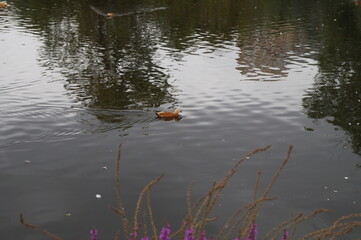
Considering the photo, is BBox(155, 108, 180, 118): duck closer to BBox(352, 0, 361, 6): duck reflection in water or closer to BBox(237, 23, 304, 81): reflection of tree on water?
BBox(237, 23, 304, 81): reflection of tree on water

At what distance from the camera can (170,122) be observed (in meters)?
15.1

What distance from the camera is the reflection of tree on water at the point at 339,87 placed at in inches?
616

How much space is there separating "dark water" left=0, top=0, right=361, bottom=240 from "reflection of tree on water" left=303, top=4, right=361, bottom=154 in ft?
0.25

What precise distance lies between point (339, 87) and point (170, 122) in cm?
845

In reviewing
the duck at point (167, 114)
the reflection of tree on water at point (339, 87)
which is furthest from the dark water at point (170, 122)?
the duck at point (167, 114)

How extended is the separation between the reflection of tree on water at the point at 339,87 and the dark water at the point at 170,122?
0.25 feet

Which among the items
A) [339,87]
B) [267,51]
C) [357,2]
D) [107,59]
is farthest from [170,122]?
[357,2]

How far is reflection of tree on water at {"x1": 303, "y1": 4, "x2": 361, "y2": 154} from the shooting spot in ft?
51.3

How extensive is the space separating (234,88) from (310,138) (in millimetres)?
5923

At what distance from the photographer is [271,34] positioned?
32.7 metres

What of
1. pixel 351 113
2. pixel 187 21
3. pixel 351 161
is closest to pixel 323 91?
pixel 351 113

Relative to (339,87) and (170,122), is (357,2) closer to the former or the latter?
(339,87)

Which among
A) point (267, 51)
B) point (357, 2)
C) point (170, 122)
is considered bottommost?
point (170, 122)

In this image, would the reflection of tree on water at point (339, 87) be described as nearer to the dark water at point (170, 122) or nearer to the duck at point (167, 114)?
the dark water at point (170, 122)
